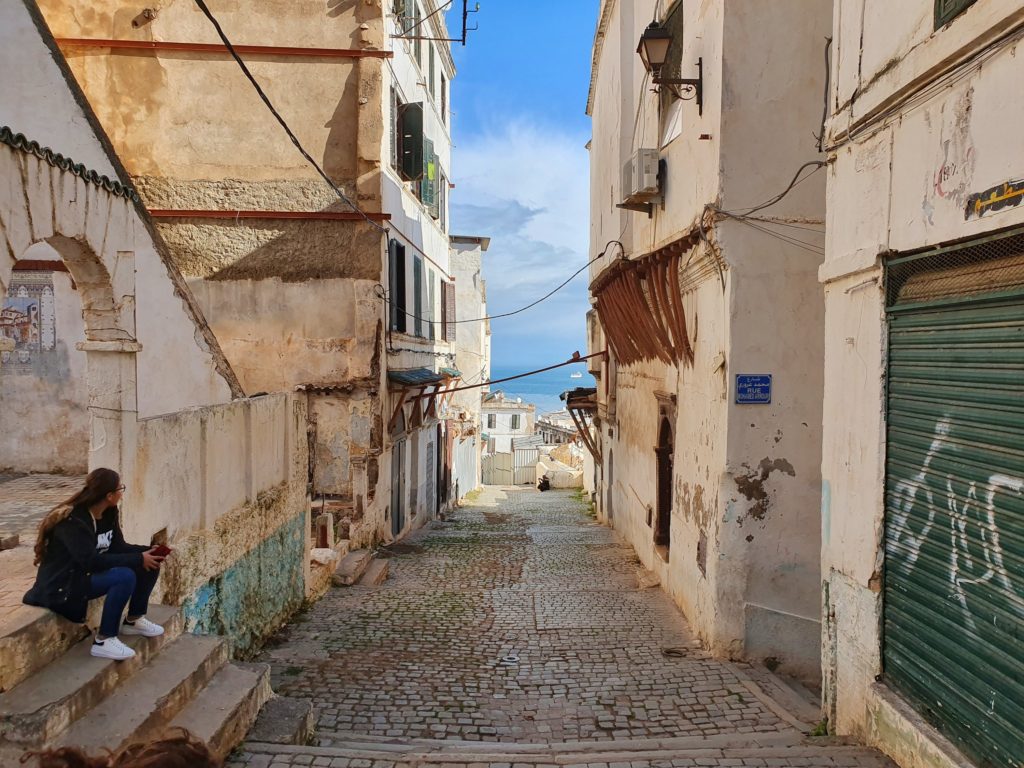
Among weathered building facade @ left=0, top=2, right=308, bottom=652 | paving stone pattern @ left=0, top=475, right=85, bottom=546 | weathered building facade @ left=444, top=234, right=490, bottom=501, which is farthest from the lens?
weathered building facade @ left=444, top=234, right=490, bottom=501

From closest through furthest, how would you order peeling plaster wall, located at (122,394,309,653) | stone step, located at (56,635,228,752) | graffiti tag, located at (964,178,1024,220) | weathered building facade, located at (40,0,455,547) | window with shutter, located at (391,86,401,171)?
graffiti tag, located at (964,178,1024,220)
stone step, located at (56,635,228,752)
peeling plaster wall, located at (122,394,309,653)
weathered building facade, located at (40,0,455,547)
window with shutter, located at (391,86,401,171)

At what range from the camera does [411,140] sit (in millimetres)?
14070

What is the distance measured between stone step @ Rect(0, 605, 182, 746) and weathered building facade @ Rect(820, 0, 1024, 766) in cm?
458

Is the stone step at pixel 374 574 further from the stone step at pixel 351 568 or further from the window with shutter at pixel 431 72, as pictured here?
the window with shutter at pixel 431 72

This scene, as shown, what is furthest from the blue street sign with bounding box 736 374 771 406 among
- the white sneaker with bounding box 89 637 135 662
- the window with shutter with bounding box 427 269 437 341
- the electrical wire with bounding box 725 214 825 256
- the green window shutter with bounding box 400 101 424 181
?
the window with shutter with bounding box 427 269 437 341

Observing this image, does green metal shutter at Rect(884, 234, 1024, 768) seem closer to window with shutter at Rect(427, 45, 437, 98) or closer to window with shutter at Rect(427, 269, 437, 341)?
window with shutter at Rect(427, 269, 437, 341)

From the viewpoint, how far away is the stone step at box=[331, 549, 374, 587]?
1000cm

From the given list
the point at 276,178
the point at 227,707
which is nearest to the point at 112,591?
the point at 227,707

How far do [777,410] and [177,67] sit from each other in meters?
11.7

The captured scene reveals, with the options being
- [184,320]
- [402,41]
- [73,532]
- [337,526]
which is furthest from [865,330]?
[402,41]

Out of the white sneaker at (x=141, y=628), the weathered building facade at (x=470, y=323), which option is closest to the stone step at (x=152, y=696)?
the white sneaker at (x=141, y=628)

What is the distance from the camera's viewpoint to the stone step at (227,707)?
4.08 metres

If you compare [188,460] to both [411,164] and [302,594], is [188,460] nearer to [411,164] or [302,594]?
[302,594]

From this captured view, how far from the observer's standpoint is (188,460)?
5918mm
